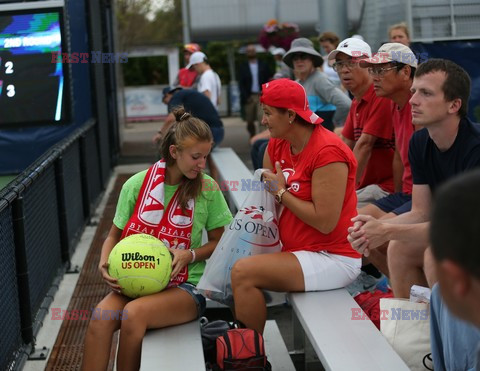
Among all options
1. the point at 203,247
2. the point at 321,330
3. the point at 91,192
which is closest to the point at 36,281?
the point at 203,247

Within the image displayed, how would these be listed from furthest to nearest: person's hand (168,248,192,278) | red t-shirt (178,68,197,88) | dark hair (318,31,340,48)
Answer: red t-shirt (178,68,197,88) → dark hair (318,31,340,48) → person's hand (168,248,192,278)

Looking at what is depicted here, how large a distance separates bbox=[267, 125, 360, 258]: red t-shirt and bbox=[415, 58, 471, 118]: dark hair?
1.94 ft

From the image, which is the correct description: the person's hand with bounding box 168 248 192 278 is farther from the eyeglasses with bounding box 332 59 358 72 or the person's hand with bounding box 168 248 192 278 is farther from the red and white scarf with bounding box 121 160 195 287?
the eyeglasses with bounding box 332 59 358 72

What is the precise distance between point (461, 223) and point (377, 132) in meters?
4.41

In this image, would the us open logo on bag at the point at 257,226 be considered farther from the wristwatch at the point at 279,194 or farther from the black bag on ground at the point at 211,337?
the black bag on ground at the point at 211,337

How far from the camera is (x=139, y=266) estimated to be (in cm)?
398

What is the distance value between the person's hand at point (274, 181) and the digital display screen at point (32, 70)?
5588 mm

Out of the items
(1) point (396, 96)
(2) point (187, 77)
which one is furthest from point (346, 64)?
(2) point (187, 77)

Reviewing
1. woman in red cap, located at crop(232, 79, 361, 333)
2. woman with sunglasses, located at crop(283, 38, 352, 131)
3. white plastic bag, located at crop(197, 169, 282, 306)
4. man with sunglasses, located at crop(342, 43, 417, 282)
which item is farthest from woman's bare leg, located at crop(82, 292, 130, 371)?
woman with sunglasses, located at crop(283, 38, 352, 131)

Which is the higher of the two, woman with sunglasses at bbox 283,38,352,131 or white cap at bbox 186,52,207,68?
white cap at bbox 186,52,207,68

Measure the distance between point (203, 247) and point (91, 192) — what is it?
523 cm

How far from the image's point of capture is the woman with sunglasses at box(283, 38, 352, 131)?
7199mm

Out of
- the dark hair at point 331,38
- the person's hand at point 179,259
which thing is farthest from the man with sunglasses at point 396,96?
the dark hair at point 331,38

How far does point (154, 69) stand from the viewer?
27422mm
